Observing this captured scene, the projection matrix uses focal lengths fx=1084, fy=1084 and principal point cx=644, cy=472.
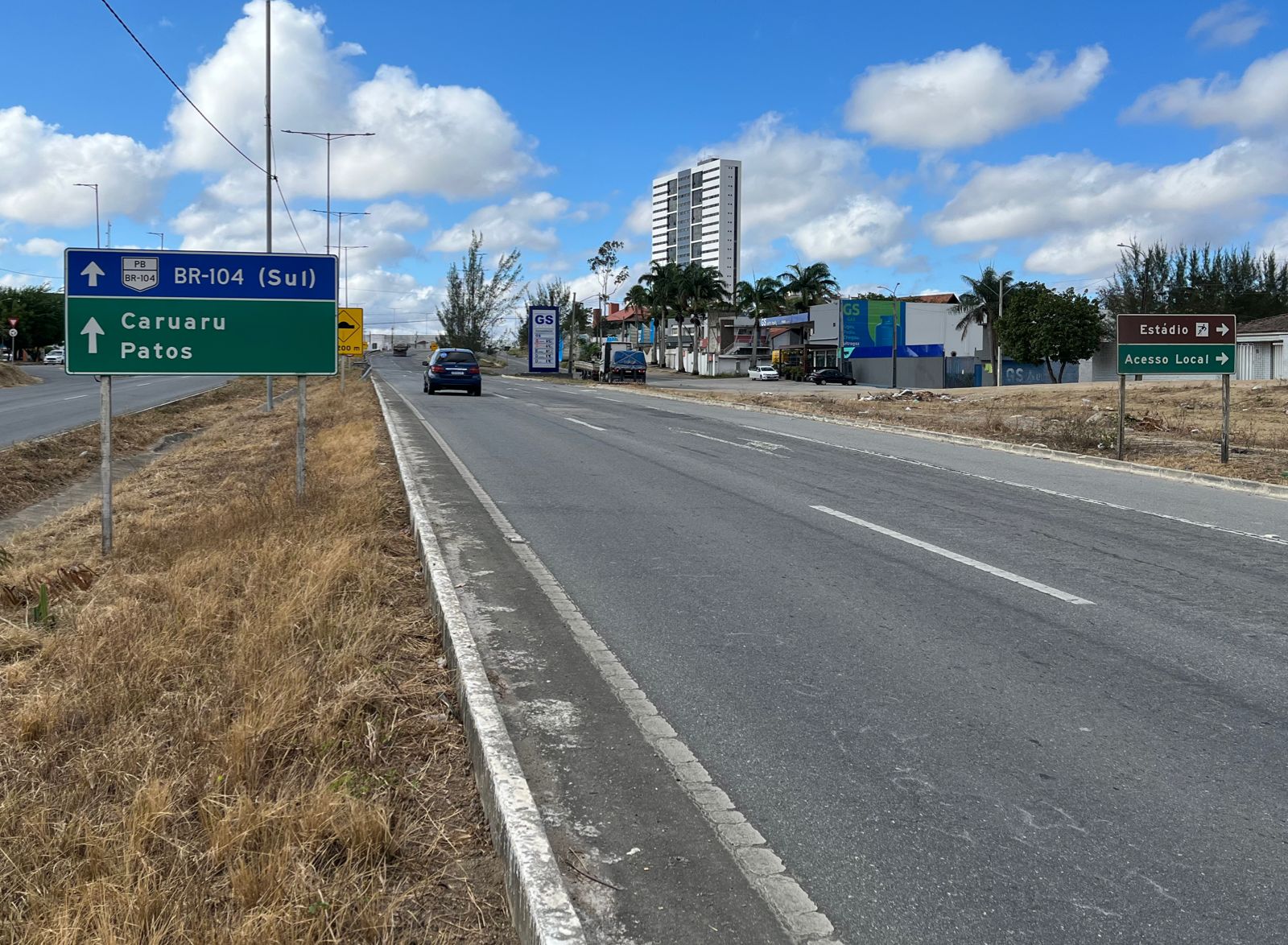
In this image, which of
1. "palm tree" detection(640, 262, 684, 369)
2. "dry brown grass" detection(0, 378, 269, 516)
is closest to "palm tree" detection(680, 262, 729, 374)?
"palm tree" detection(640, 262, 684, 369)

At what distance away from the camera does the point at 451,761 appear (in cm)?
437

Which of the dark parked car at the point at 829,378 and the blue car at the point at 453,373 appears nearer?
the blue car at the point at 453,373

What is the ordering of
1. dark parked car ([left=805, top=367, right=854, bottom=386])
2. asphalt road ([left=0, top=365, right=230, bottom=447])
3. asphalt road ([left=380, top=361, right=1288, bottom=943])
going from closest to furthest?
asphalt road ([left=380, top=361, right=1288, bottom=943]) → asphalt road ([left=0, top=365, right=230, bottom=447]) → dark parked car ([left=805, top=367, right=854, bottom=386])

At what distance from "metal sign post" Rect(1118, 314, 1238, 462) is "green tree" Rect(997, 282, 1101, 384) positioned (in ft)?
165

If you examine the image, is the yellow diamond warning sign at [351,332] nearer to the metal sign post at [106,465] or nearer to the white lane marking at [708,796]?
the metal sign post at [106,465]

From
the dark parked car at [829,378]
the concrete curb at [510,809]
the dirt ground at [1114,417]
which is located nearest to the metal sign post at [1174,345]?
the dirt ground at [1114,417]

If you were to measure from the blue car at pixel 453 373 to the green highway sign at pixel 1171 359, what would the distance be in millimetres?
22614

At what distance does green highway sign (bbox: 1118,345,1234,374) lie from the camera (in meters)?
17.2

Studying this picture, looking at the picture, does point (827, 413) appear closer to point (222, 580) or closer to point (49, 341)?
point (222, 580)

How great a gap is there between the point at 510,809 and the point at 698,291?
3786 inches

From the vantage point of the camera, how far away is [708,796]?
4105 mm

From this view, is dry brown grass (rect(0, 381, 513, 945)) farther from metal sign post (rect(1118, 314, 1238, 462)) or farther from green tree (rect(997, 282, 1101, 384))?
green tree (rect(997, 282, 1101, 384))

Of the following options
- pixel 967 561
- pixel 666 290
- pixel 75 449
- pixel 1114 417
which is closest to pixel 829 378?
pixel 666 290

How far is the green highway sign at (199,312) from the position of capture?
895 cm
